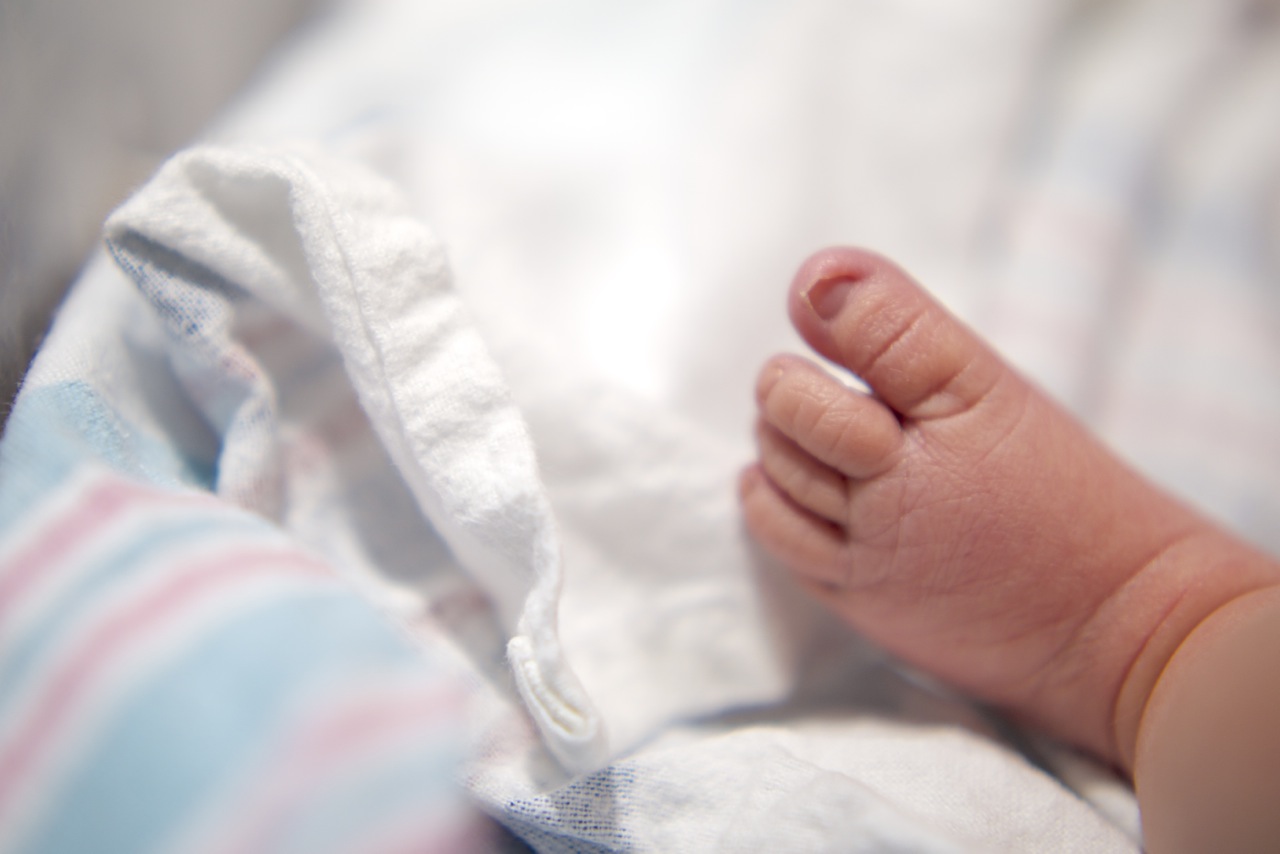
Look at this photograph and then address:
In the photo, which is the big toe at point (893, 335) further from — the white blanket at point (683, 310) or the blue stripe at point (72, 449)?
the blue stripe at point (72, 449)

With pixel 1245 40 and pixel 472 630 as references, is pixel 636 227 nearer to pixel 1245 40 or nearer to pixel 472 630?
pixel 472 630

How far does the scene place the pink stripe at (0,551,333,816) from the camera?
0.26 meters

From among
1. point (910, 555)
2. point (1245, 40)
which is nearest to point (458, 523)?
point (910, 555)

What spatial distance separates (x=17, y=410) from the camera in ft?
1.16

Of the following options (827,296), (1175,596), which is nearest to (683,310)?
(827,296)

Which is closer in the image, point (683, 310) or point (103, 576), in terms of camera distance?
point (103, 576)

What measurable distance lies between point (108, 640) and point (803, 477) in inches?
11.6

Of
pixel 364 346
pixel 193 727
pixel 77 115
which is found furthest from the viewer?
pixel 77 115

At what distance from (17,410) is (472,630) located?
0.72 ft

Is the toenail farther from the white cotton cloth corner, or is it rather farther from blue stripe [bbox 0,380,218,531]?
blue stripe [bbox 0,380,218,531]

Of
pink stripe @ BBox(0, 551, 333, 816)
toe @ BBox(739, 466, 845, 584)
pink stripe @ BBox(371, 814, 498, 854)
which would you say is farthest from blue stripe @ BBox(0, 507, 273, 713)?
toe @ BBox(739, 466, 845, 584)

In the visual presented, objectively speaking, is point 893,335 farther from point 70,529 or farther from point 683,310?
point 70,529

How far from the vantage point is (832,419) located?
39cm

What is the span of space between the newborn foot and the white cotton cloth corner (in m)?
0.14
